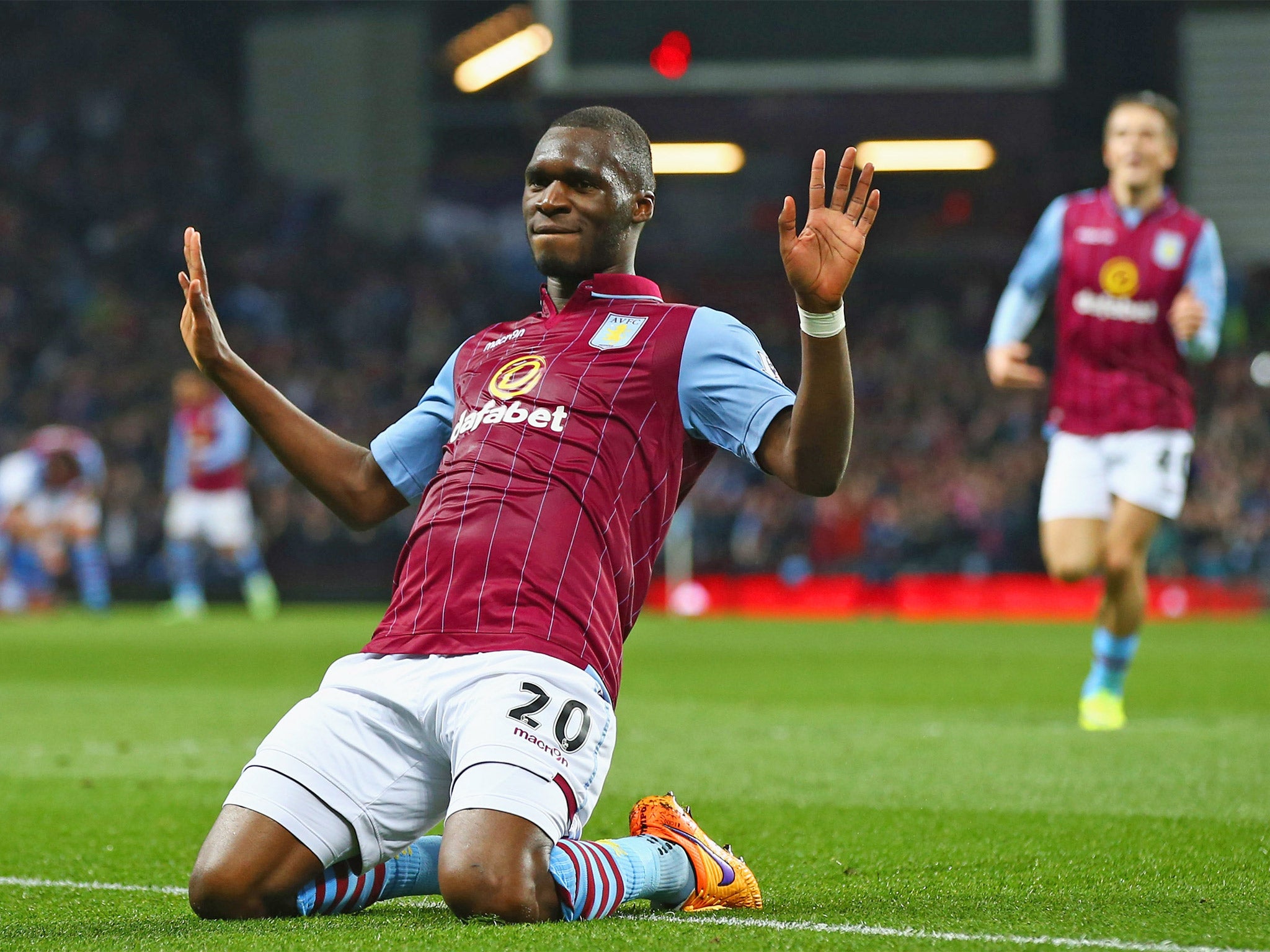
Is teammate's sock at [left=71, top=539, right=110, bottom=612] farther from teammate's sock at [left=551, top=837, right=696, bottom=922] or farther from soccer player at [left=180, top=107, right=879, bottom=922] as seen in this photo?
teammate's sock at [left=551, top=837, right=696, bottom=922]

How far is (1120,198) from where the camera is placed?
7.47m

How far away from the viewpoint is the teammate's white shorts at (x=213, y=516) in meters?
17.4

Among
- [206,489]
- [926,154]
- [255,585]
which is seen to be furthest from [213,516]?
[926,154]

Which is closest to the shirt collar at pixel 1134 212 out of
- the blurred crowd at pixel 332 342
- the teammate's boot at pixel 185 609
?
the teammate's boot at pixel 185 609

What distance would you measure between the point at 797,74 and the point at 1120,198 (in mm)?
6515

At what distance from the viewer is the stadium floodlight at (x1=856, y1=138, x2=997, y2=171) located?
1496 cm

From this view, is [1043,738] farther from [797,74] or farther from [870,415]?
[870,415]

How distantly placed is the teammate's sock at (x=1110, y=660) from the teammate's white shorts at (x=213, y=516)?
458 inches

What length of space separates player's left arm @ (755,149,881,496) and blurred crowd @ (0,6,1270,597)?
52.8 ft

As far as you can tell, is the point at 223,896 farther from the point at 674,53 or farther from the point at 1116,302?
the point at 674,53

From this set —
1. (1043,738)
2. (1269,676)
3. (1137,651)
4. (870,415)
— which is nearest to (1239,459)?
(870,415)

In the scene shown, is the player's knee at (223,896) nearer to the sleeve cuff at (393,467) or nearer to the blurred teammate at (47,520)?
the sleeve cuff at (393,467)

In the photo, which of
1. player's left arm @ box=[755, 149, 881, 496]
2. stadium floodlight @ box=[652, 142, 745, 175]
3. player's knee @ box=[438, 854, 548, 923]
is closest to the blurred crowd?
stadium floodlight @ box=[652, 142, 745, 175]

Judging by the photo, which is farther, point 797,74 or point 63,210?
point 63,210
